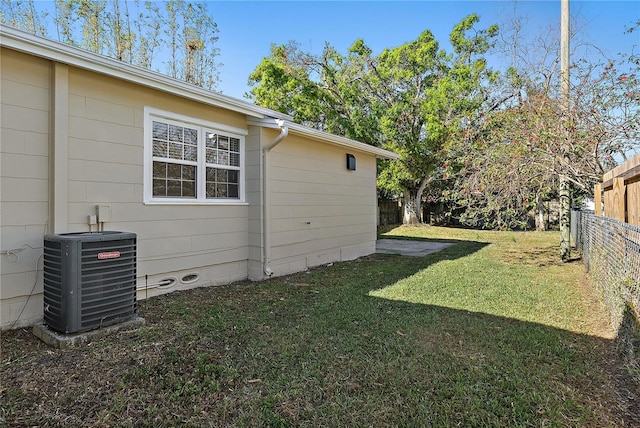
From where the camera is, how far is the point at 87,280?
328cm

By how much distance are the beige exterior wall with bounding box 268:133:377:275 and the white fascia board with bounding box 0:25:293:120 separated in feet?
4.17

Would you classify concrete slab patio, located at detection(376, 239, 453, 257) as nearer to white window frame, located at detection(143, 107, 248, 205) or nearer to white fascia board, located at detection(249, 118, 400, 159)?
white fascia board, located at detection(249, 118, 400, 159)

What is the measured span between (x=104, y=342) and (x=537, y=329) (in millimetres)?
4222

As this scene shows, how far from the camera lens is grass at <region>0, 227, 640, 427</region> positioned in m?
2.27

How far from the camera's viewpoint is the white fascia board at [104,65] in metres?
3.37

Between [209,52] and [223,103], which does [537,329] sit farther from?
[209,52]

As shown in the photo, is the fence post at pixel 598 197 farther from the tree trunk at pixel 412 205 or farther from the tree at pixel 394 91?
the tree trunk at pixel 412 205

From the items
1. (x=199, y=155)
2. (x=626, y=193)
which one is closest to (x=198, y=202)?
(x=199, y=155)

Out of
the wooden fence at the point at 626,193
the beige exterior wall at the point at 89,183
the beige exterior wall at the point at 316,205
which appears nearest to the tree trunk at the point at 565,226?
the wooden fence at the point at 626,193

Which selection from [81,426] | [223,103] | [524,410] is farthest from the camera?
[223,103]

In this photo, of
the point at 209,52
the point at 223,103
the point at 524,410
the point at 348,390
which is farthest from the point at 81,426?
the point at 209,52

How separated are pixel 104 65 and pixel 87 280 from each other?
2.40 metres

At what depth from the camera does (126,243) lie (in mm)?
3576

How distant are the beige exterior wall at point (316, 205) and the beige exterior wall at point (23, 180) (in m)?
3.17
